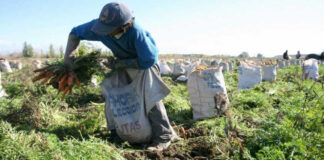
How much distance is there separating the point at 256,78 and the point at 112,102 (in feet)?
15.9

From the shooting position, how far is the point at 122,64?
2846 millimetres

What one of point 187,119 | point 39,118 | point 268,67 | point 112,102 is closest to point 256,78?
point 268,67

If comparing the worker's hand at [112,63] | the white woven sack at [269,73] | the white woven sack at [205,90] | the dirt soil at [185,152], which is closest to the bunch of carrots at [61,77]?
the worker's hand at [112,63]

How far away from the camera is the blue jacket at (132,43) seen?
263cm

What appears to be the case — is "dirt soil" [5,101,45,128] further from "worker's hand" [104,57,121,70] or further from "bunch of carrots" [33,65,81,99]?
"worker's hand" [104,57,121,70]

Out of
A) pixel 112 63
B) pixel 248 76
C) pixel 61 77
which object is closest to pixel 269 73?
pixel 248 76

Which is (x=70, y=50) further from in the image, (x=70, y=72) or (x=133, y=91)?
(x=133, y=91)

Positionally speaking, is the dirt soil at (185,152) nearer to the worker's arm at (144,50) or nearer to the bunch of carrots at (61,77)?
the worker's arm at (144,50)

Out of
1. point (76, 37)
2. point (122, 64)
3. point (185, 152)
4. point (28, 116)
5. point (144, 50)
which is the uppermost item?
point (76, 37)

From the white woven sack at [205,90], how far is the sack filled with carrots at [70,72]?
59.6 inches

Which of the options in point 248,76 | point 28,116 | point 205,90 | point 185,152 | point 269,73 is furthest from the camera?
point 269,73

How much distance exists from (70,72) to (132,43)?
845 mm

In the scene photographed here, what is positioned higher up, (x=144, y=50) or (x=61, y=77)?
(x=144, y=50)

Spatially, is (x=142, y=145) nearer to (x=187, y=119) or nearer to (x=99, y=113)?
(x=99, y=113)
